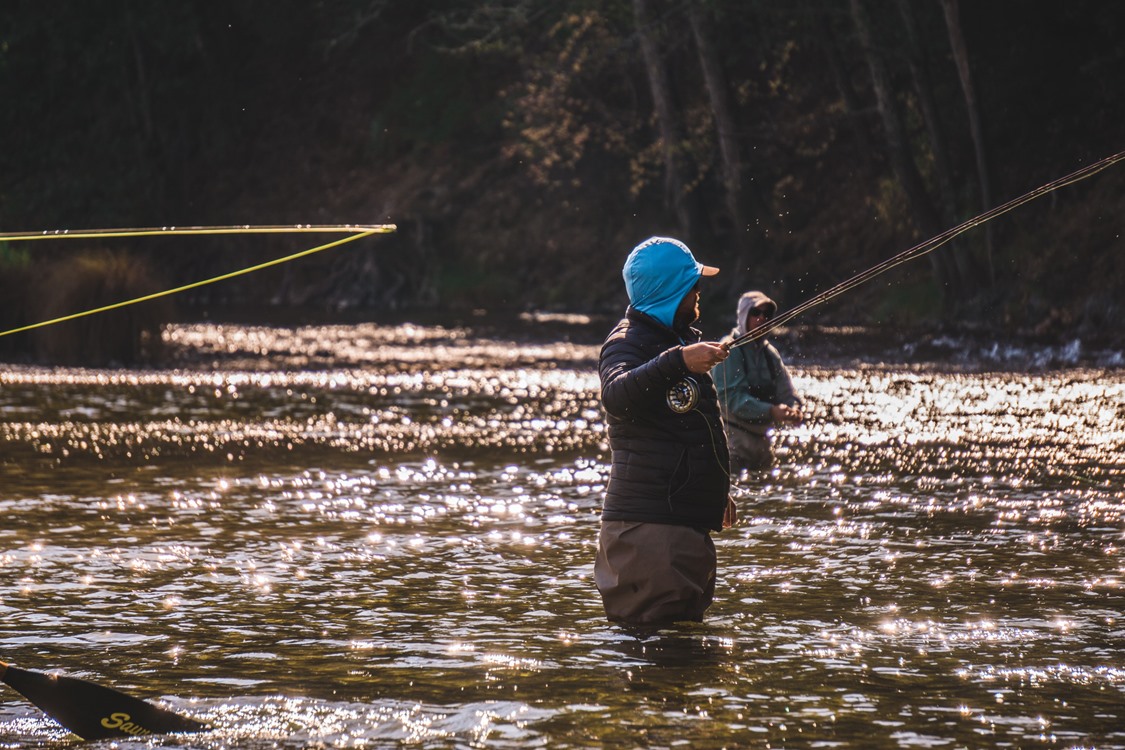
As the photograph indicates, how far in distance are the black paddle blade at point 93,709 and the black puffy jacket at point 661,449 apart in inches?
86.7

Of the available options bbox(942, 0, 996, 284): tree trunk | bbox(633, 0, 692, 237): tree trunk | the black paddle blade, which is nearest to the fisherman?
the black paddle blade

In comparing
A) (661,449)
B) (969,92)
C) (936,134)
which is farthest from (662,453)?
(936,134)

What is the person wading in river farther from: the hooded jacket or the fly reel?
the hooded jacket

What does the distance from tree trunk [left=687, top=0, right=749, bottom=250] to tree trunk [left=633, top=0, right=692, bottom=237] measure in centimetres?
97

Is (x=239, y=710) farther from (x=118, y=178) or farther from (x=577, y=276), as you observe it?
Result: (x=118, y=178)

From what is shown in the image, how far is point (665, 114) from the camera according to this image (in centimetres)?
3734

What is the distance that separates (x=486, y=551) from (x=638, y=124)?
2985 cm

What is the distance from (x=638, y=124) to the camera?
3959 centimetres

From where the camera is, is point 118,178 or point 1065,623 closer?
point 1065,623

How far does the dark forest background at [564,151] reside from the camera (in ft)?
98.5

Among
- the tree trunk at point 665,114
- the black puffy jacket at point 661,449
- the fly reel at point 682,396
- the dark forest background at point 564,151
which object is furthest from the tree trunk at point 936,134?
the fly reel at point 682,396

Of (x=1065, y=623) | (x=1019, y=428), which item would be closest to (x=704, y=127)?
(x=1019, y=428)

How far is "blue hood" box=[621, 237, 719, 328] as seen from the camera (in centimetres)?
779

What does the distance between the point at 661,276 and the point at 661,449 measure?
0.75 meters
